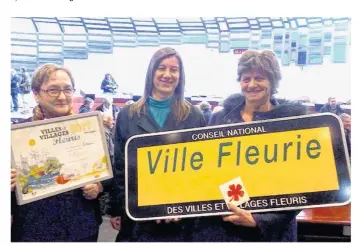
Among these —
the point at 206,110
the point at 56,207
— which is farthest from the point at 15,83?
the point at 206,110

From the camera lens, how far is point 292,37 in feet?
6.49

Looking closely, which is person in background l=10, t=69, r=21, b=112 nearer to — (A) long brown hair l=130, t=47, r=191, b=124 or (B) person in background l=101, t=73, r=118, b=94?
(B) person in background l=101, t=73, r=118, b=94

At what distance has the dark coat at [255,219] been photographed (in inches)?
77.3

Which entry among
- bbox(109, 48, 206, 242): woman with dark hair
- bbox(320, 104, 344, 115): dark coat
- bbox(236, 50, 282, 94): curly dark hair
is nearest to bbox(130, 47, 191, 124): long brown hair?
bbox(109, 48, 206, 242): woman with dark hair

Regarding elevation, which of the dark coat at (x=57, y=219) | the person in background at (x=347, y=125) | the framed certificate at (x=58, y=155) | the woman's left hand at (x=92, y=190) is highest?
the person in background at (x=347, y=125)

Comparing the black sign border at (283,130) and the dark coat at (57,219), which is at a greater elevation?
the black sign border at (283,130)

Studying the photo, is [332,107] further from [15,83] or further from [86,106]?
[15,83]

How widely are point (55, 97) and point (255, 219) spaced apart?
107cm

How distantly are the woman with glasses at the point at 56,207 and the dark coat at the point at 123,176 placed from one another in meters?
0.10

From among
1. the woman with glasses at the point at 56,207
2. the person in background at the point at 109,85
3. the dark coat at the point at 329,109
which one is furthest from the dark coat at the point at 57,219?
the dark coat at the point at 329,109

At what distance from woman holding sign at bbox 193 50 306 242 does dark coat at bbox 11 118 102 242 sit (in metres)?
0.52

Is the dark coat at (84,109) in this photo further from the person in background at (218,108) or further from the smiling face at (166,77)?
the person in background at (218,108)

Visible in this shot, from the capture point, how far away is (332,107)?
1962mm

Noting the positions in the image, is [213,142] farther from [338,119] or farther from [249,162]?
[338,119]
